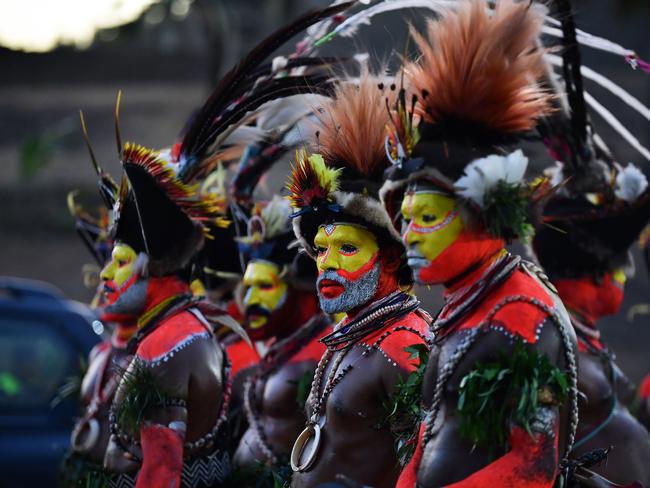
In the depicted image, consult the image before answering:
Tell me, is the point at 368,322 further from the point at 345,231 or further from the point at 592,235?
the point at 592,235

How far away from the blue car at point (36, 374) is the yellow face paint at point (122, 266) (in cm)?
235

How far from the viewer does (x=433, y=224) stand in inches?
127

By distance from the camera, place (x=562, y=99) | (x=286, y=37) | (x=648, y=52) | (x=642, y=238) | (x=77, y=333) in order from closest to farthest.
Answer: (x=286, y=37) → (x=562, y=99) → (x=642, y=238) → (x=77, y=333) → (x=648, y=52)

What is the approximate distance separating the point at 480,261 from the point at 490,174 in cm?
28

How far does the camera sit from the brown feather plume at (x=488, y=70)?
323 cm

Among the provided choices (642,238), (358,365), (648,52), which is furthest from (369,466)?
(648,52)

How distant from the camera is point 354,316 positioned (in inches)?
159

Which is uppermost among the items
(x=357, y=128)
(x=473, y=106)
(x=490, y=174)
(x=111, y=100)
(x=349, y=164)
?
(x=473, y=106)

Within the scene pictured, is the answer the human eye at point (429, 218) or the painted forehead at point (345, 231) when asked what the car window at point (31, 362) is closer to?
the painted forehead at point (345, 231)

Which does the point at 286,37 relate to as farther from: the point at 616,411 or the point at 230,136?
the point at 616,411

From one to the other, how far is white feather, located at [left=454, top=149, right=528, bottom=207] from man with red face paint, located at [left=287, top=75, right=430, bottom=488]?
2.70 ft

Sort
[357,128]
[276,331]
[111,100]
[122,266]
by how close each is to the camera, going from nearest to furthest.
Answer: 1. [357,128]
2. [122,266]
3. [276,331]
4. [111,100]

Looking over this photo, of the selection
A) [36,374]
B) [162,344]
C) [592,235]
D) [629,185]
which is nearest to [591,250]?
[592,235]

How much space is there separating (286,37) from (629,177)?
6.32 ft
